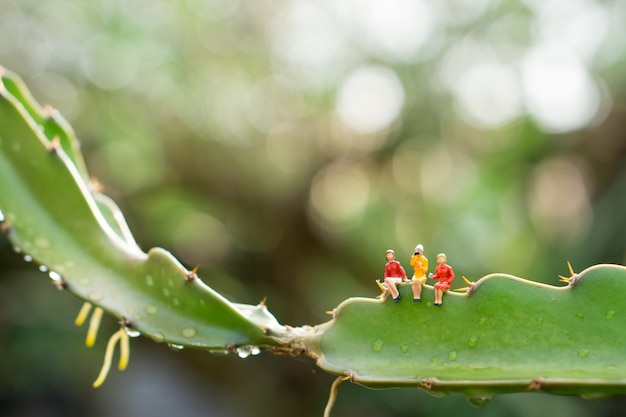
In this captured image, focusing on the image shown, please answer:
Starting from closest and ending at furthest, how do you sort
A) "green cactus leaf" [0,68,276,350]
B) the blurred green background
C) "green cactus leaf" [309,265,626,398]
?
1. "green cactus leaf" [309,265,626,398]
2. "green cactus leaf" [0,68,276,350]
3. the blurred green background

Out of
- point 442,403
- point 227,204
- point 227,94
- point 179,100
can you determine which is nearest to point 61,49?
point 179,100

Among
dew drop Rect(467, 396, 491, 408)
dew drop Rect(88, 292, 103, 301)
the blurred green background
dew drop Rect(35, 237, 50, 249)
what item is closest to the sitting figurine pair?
dew drop Rect(467, 396, 491, 408)

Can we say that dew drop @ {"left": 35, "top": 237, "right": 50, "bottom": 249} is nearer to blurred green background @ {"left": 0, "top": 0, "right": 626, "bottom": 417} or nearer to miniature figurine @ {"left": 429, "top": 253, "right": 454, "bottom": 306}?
miniature figurine @ {"left": 429, "top": 253, "right": 454, "bottom": 306}

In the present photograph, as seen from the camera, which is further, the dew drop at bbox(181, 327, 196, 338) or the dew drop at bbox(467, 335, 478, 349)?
the dew drop at bbox(181, 327, 196, 338)

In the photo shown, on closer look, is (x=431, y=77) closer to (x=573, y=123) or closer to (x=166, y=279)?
Result: (x=573, y=123)

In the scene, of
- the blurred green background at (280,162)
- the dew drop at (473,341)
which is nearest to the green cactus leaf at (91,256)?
the dew drop at (473,341)

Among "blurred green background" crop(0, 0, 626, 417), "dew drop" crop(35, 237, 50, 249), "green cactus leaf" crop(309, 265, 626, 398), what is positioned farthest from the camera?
"blurred green background" crop(0, 0, 626, 417)

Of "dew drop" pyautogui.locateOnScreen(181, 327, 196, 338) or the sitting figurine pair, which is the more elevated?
the sitting figurine pair

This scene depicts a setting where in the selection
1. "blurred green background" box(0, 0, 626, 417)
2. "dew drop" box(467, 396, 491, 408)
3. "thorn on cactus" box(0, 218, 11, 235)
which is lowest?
"dew drop" box(467, 396, 491, 408)
